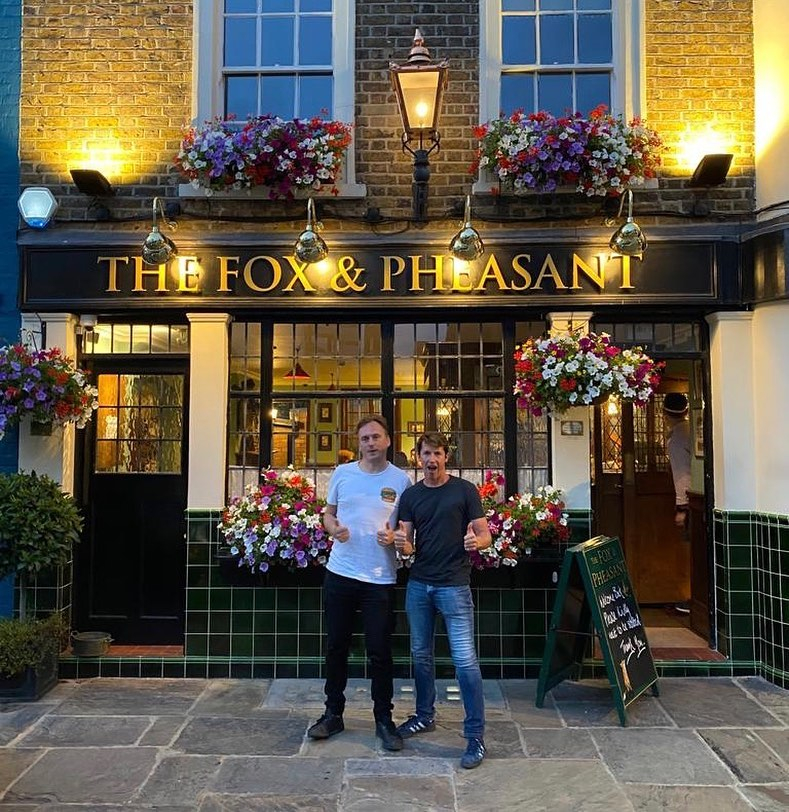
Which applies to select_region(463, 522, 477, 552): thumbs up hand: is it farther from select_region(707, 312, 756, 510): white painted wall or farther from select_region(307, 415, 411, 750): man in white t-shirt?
select_region(707, 312, 756, 510): white painted wall

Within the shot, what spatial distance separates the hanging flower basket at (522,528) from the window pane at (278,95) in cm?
358

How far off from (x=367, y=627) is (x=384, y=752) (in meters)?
0.71

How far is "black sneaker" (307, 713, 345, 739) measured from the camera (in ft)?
15.0

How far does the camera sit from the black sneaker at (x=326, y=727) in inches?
179

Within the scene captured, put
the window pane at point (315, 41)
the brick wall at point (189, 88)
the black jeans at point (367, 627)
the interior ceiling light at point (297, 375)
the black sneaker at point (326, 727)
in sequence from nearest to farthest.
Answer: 1. the black jeans at point (367, 627)
2. the black sneaker at point (326, 727)
3. the brick wall at point (189, 88)
4. the interior ceiling light at point (297, 375)
5. the window pane at point (315, 41)

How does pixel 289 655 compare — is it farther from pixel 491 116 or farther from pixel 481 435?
pixel 491 116

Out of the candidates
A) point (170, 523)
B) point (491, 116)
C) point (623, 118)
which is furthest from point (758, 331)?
point (170, 523)

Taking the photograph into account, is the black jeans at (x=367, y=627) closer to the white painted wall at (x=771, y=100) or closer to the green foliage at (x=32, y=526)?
the green foliage at (x=32, y=526)

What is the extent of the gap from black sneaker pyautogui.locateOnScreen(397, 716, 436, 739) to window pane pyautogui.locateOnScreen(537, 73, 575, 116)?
4.72 m

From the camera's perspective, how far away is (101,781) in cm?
409

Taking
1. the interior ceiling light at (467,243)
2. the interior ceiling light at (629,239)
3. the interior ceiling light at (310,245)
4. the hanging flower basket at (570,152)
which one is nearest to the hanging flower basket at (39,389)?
the interior ceiling light at (310,245)

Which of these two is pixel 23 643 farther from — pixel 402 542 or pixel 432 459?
pixel 432 459

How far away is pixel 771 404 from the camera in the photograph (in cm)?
571

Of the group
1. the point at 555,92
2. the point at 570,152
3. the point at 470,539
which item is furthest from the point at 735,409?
the point at 555,92
